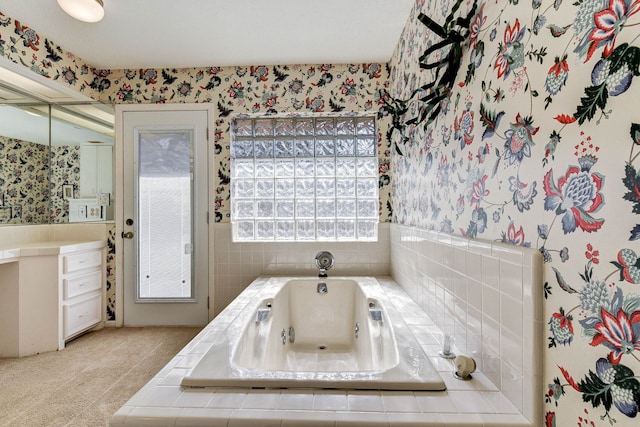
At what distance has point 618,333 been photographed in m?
0.56

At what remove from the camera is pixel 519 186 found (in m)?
0.85

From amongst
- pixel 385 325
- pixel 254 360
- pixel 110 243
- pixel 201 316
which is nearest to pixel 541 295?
pixel 385 325

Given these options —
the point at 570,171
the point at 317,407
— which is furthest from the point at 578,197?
the point at 317,407

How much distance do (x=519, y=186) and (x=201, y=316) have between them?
8.46ft

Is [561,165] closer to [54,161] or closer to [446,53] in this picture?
[446,53]

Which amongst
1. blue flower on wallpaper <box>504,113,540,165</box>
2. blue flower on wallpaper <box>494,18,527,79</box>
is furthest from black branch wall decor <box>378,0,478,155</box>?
blue flower on wallpaper <box>504,113,540,165</box>

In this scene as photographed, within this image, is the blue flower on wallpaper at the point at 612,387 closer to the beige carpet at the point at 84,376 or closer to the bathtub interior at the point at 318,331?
the bathtub interior at the point at 318,331

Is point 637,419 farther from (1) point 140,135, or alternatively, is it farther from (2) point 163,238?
(1) point 140,135

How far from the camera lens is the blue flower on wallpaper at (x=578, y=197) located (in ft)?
1.99

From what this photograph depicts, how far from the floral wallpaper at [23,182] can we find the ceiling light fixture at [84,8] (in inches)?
51.1

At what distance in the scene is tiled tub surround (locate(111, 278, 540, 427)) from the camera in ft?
2.52

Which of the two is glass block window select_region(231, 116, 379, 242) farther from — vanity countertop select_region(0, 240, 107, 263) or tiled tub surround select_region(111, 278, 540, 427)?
tiled tub surround select_region(111, 278, 540, 427)

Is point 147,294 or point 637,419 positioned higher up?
point 637,419

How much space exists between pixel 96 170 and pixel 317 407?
286 cm
